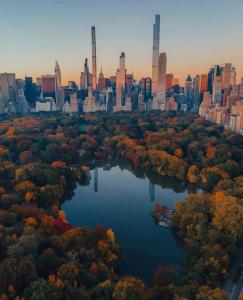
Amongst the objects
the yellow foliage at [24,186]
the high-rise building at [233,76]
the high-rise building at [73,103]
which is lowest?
the yellow foliage at [24,186]

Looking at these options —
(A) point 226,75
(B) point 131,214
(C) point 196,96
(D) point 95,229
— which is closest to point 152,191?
(B) point 131,214

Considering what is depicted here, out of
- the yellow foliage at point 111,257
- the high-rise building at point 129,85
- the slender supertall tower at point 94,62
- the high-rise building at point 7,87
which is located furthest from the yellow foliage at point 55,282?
the slender supertall tower at point 94,62

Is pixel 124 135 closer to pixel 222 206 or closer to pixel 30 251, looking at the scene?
pixel 222 206

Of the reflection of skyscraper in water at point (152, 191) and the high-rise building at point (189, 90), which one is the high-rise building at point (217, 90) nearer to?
the high-rise building at point (189, 90)

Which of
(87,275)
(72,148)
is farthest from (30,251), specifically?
(72,148)

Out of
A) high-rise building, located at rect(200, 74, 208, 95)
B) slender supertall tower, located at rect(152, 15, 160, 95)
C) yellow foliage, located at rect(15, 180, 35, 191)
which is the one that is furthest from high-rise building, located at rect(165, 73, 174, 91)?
yellow foliage, located at rect(15, 180, 35, 191)

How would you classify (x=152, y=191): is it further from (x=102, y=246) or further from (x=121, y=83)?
(x=121, y=83)
